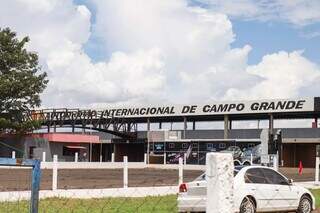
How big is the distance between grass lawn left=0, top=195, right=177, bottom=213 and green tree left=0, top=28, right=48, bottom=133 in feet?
149

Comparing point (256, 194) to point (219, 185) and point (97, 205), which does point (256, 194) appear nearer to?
point (97, 205)

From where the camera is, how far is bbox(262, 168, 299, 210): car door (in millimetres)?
16359

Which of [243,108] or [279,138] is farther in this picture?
[243,108]

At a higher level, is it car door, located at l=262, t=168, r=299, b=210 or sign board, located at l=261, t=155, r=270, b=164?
sign board, located at l=261, t=155, r=270, b=164

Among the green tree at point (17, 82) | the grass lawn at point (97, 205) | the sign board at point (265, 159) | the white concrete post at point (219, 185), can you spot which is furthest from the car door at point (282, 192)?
the green tree at point (17, 82)

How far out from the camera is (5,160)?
656 cm

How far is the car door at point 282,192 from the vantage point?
16359 millimetres

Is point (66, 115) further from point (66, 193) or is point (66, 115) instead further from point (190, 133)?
point (66, 193)

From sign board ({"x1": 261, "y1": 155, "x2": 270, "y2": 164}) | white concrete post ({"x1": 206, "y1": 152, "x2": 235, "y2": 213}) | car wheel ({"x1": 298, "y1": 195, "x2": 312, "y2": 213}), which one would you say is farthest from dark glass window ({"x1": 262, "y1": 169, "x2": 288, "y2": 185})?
white concrete post ({"x1": 206, "y1": 152, "x2": 235, "y2": 213})

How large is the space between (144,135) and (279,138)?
5522 centimetres

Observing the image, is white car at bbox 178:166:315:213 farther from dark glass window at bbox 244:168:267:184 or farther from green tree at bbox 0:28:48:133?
green tree at bbox 0:28:48:133

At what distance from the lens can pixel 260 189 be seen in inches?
622

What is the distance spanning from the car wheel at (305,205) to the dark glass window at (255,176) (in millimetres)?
1563

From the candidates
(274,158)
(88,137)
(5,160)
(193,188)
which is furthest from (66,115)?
(5,160)
